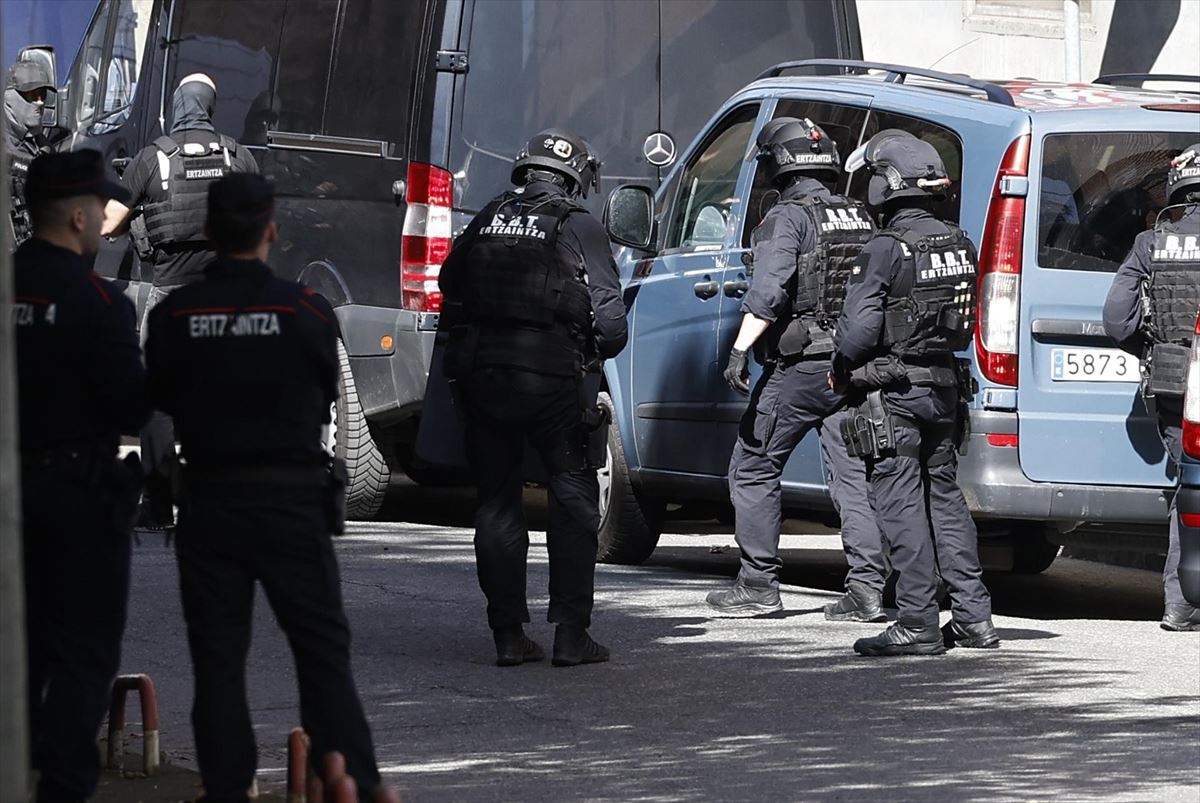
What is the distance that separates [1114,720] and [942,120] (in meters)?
2.63

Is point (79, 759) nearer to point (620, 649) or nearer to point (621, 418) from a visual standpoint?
point (620, 649)

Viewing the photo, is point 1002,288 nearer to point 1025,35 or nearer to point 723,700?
point 723,700

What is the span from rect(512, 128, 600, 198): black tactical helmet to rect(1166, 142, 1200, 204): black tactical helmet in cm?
215

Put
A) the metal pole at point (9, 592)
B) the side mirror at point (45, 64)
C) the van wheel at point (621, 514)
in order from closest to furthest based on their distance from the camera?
the metal pole at point (9, 592)
the van wheel at point (621, 514)
the side mirror at point (45, 64)

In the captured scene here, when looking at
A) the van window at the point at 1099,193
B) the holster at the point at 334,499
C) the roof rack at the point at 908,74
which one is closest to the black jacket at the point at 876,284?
the van window at the point at 1099,193

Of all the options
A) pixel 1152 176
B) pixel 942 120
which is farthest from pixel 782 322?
pixel 1152 176

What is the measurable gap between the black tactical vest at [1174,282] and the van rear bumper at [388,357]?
11.5ft

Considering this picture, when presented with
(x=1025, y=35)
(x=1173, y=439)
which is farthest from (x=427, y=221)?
(x=1025, y=35)

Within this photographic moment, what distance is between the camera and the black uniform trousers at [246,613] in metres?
4.64

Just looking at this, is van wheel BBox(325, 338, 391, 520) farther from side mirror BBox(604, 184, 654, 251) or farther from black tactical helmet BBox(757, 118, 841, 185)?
black tactical helmet BBox(757, 118, 841, 185)

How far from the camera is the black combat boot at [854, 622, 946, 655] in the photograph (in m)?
7.76

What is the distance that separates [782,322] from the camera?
8531mm

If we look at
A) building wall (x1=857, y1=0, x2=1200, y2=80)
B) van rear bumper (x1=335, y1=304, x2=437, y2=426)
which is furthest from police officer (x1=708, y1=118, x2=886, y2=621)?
building wall (x1=857, y1=0, x2=1200, y2=80)

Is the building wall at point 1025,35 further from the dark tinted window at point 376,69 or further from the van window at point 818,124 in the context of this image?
the van window at point 818,124
